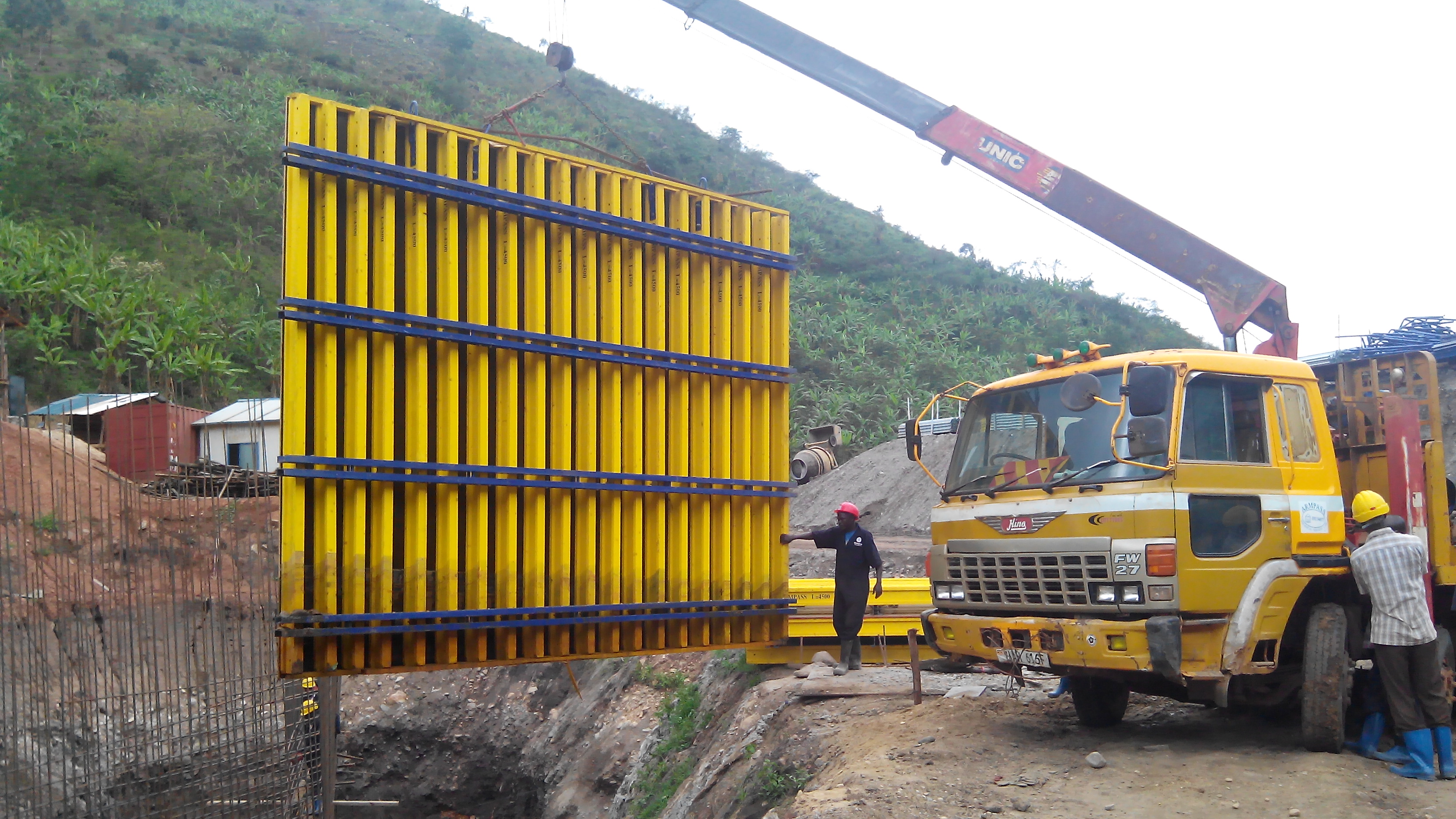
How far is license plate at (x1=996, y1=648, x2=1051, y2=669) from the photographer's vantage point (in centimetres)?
656

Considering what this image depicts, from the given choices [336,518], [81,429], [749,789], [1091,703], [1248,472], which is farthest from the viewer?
[81,429]

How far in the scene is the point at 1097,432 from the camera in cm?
662

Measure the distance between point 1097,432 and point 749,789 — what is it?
3854mm

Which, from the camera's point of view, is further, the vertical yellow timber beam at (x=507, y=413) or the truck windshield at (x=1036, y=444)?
the truck windshield at (x=1036, y=444)

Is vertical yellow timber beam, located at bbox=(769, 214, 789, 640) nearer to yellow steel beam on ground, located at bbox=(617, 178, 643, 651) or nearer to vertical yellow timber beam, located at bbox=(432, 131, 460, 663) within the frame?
yellow steel beam on ground, located at bbox=(617, 178, 643, 651)

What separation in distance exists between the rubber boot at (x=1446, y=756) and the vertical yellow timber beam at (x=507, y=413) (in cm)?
564

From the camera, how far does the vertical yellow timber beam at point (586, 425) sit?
6.67 metres

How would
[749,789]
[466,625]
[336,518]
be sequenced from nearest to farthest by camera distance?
[336,518], [466,625], [749,789]

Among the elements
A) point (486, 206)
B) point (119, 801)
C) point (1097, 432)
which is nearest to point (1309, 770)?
point (1097, 432)

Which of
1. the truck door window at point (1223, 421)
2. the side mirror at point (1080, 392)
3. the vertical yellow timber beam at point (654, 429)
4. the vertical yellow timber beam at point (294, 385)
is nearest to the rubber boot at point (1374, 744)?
the truck door window at point (1223, 421)

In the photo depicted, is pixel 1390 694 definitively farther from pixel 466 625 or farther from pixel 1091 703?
pixel 466 625

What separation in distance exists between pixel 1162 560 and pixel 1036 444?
1.20m

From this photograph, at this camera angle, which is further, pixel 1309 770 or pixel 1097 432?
pixel 1097 432

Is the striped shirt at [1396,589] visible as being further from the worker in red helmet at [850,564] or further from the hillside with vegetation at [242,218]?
the hillside with vegetation at [242,218]
